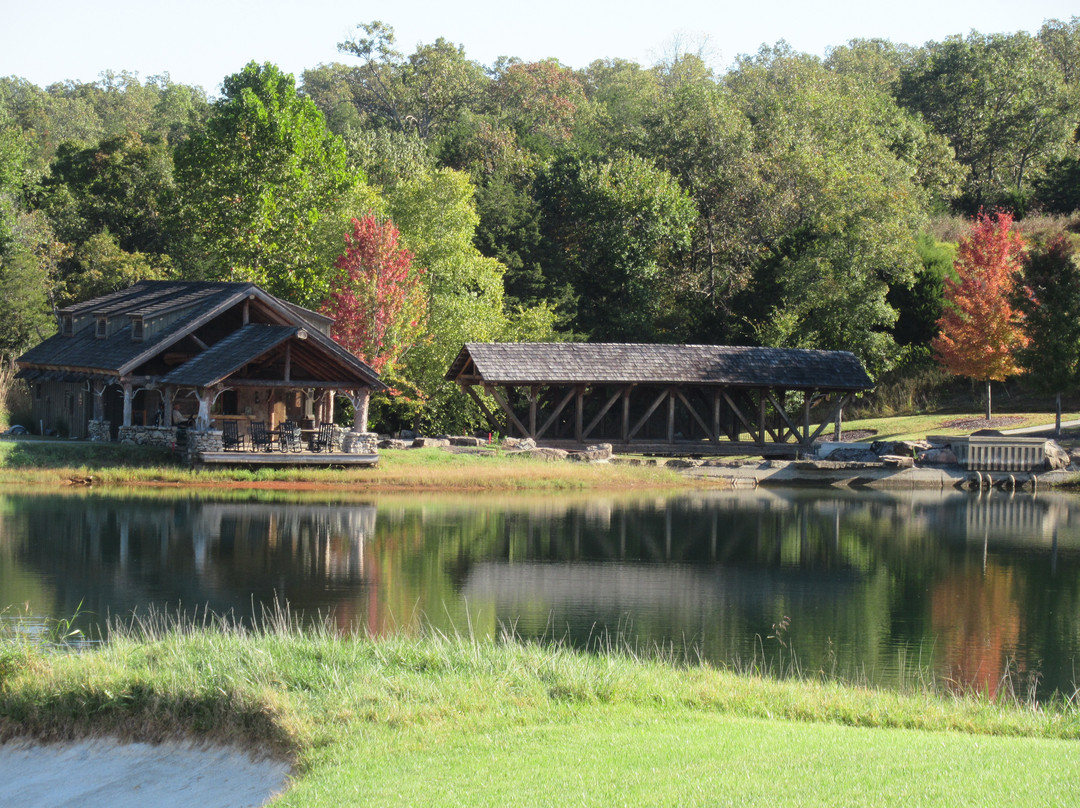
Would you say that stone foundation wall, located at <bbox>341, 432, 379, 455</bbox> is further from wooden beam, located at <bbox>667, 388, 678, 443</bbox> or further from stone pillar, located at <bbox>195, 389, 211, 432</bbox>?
wooden beam, located at <bbox>667, 388, 678, 443</bbox>

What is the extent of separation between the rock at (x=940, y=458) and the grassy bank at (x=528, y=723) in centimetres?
2636

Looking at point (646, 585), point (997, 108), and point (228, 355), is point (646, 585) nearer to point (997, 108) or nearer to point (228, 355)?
point (228, 355)

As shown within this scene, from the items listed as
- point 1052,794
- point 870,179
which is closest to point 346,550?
point 1052,794

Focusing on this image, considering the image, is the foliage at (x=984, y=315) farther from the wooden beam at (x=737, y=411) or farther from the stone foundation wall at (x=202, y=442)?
the stone foundation wall at (x=202, y=442)

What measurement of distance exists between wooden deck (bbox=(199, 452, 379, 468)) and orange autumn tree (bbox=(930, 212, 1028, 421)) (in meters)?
22.1

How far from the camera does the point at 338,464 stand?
32375 millimetres

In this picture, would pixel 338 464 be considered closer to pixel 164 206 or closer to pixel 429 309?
pixel 429 309

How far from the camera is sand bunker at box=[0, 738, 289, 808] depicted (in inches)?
356

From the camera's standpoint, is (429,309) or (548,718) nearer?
(548,718)

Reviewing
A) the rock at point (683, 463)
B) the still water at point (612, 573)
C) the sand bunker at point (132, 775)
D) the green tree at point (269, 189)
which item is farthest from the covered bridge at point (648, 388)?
the sand bunker at point (132, 775)

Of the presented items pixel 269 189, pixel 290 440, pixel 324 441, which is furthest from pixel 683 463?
pixel 269 189

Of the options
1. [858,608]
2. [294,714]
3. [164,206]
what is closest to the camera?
[294,714]

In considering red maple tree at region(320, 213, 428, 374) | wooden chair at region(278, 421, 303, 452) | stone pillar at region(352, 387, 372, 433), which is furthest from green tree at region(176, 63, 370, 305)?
wooden chair at region(278, 421, 303, 452)

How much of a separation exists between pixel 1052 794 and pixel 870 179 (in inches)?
1677
